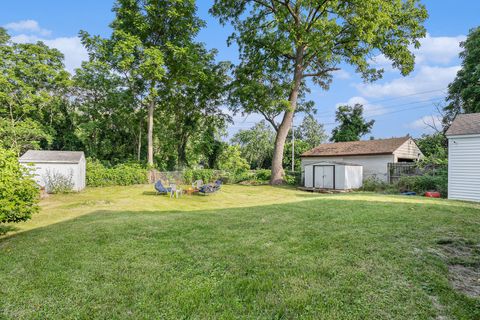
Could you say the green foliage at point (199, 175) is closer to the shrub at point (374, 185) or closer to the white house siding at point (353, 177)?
the white house siding at point (353, 177)

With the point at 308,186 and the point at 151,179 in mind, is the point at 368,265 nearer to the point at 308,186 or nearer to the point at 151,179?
the point at 308,186

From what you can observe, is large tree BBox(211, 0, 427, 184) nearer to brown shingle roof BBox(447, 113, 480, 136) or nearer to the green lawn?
brown shingle roof BBox(447, 113, 480, 136)

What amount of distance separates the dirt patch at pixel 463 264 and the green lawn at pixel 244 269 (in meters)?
0.03

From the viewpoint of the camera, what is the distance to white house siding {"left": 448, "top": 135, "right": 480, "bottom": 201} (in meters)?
12.0

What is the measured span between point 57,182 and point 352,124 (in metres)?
28.9

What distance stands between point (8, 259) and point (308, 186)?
18.4 meters

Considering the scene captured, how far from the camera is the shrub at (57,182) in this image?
15.6m

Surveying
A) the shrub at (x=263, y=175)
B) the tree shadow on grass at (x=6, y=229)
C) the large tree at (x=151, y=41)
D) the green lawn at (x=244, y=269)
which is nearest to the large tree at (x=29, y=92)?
the large tree at (x=151, y=41)

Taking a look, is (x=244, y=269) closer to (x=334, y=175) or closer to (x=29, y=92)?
(x=334, y=175)

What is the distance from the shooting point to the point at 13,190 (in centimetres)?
599

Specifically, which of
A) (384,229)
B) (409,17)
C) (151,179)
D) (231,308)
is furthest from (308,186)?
(231,308)

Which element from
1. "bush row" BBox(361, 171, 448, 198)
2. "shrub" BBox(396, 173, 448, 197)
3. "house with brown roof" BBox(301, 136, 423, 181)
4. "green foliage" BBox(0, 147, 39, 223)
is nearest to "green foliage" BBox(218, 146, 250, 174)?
"house with brown roof" BBox(301, 136, 423, 181)

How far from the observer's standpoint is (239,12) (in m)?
22.2

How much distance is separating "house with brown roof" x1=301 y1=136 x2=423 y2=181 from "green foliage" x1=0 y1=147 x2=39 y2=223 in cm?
1769
